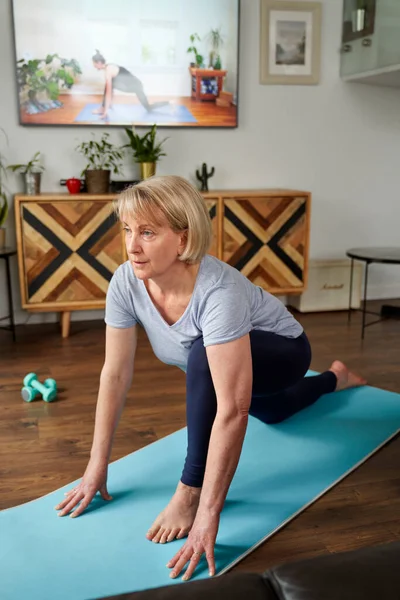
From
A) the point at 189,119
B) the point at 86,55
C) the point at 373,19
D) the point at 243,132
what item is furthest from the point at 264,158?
the point at 86,55

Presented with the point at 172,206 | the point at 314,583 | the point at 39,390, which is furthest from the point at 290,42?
the point at 314,583

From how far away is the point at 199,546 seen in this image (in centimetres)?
144

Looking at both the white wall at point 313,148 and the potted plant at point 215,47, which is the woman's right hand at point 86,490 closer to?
the white wall at point 313,148

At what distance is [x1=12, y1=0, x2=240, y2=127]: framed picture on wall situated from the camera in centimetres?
344

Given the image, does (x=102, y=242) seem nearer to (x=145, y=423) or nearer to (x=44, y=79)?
(x=44, y=79)

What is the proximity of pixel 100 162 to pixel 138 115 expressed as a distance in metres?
0.36

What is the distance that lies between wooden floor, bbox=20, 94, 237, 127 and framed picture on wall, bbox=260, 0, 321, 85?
Answer: 34 centimetres

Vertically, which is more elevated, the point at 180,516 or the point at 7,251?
the point at 7,251

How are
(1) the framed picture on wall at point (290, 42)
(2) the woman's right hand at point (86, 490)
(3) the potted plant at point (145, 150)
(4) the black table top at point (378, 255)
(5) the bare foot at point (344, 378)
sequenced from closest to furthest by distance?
(2) the woman's right hand at point (86, 490) → (5) the bare foot at point (344, 378) → (4) the black table top at point (378, 255) → (3) the potted plant at point (145, 150) → (1) the framed picture on wall at point (290, 42)

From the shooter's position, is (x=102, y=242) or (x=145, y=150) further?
(x=145, y=150)

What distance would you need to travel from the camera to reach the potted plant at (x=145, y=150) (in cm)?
353

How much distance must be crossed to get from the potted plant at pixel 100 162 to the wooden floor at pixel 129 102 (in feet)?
0.42

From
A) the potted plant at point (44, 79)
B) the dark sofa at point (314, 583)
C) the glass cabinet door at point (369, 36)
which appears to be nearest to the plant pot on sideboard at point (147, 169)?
the potted plant at point (44, 79)

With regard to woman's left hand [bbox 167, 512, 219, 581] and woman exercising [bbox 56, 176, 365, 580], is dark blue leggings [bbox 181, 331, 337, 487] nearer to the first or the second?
woman exercising [bbox 56, 176, 365, 580]
